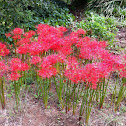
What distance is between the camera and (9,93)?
296cm

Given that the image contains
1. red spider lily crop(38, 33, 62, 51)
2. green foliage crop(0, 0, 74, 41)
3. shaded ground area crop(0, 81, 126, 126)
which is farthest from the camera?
green foliage crop(0, 0, 74, 41)

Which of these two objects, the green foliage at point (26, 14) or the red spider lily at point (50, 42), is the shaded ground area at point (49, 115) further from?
the green foliage at point (26, 14)

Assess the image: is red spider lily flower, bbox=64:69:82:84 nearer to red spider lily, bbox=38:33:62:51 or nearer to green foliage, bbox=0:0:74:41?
red spider lily, bbox=38:33:62:51

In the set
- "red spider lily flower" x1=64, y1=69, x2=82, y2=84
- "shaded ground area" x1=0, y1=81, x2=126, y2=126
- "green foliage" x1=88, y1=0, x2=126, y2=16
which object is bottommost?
"shaded ground area" x1=0, y1=81, x2=126, y2=126

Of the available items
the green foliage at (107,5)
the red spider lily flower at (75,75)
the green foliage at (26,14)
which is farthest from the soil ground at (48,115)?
the green foliage at (107,5)

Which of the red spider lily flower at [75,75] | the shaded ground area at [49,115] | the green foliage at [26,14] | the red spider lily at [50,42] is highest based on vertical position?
the green foliage at [26,14]

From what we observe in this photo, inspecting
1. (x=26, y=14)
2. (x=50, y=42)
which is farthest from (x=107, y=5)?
(x=50, y=42)

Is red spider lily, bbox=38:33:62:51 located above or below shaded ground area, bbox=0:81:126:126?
above

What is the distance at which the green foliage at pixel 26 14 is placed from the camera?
3902mm

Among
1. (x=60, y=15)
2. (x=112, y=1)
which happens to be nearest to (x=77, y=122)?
(x=60, y=15)

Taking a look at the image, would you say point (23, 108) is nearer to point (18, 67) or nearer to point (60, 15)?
point (18, 67)

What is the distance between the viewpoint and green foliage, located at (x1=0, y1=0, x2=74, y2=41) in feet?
12.8

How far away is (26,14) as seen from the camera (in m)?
4.54

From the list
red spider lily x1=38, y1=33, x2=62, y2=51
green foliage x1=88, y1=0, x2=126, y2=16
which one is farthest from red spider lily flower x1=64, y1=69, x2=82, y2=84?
green foliage x1=88, y1=0, x2=126, y2=16
